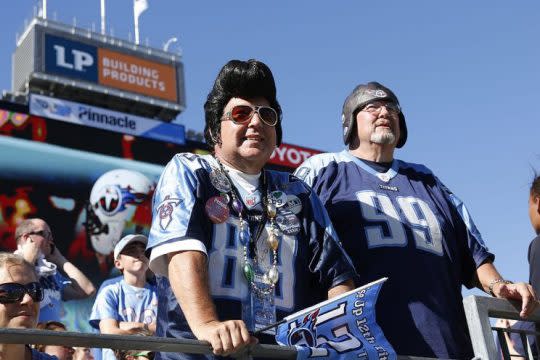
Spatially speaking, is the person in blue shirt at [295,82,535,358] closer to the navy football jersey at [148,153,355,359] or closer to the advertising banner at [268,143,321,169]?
the navy football jersey at [148,153,355,359]

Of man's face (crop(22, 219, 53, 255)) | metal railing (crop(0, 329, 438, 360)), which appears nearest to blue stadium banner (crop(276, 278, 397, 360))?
metal railing (crop(0, 329, 438, 360))

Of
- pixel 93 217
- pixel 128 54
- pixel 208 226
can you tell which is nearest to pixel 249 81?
pixel 208 226

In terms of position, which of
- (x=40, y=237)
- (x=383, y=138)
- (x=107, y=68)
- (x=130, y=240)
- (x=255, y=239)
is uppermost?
(x=107, y=68)

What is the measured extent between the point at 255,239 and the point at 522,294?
103cm

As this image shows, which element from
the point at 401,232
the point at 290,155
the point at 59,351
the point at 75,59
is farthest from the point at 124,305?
the point at 75,59

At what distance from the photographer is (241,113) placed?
2.58 m

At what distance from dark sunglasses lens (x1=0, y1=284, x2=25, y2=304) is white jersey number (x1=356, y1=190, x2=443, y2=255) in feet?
4.13

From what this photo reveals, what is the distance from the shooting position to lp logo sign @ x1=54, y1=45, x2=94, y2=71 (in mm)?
28844

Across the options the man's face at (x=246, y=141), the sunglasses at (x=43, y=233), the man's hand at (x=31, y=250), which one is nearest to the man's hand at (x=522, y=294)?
the man's face at (x=246, y=141)

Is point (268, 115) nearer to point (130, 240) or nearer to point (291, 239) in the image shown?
point (291, 239)

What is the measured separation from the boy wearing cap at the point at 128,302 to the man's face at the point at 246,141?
93.1 inches

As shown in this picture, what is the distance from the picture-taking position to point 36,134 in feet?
42.1

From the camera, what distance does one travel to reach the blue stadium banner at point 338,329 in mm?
2078

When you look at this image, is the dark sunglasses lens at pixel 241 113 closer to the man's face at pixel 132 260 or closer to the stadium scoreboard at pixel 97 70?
the man's face at pixel 132 260
